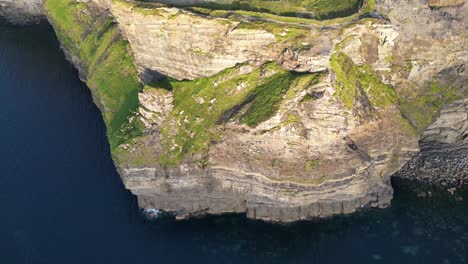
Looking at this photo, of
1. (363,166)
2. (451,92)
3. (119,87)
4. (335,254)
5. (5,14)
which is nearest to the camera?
(335,254)

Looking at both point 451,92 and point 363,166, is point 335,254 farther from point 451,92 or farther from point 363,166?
point 451,92

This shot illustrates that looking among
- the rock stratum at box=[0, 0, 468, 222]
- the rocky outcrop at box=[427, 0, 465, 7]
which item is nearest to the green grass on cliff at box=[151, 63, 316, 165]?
the rock stratum at box=[0, 0, 468, 222]

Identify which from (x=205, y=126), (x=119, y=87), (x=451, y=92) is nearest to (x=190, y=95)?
(x=205, y=126)

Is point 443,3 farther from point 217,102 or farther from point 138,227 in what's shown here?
point 138,227

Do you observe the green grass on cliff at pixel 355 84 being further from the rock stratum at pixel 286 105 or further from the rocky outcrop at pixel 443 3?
the rocky outcrop at pixel 443 3

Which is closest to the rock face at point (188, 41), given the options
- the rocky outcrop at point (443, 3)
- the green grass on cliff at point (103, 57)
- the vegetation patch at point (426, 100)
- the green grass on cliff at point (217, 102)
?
the green grass on cliff at point (217, 102)

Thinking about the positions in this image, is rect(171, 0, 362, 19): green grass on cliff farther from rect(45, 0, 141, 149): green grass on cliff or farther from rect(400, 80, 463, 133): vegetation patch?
rect(45, 0, 141, 149): green grass on cliff
